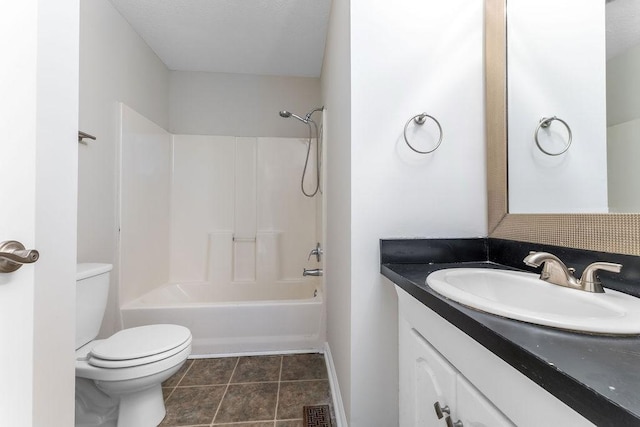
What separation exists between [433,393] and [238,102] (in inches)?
111

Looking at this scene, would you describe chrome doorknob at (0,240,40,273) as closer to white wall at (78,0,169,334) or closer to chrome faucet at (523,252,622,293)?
chrome faucet at (523,252,622,293)

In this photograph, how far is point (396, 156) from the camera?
1107 millimetres

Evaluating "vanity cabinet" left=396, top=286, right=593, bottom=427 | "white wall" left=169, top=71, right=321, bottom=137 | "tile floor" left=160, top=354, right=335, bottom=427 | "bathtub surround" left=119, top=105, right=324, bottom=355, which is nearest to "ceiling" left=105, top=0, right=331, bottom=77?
"white wall" left=169, top=71, right=321, bottom=137

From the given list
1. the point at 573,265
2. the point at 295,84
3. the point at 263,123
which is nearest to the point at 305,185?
the point at 263,123

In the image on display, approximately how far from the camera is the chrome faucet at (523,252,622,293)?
0.66 metres

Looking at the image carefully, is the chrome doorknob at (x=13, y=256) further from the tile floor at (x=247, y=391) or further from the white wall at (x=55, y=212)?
the tile floor at (x=247, y=391)

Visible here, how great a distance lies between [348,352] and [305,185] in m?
1.89

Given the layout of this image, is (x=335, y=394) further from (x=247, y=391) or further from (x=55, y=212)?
→ (x=55, y=212)

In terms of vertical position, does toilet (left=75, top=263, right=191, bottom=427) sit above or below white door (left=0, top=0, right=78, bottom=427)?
below

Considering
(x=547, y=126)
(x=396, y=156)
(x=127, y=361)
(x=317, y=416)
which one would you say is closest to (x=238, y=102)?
(x=396, y=156)

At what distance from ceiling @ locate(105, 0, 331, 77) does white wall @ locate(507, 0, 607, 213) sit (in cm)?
134

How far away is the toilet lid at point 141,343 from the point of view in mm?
1259

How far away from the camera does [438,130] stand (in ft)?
3.70

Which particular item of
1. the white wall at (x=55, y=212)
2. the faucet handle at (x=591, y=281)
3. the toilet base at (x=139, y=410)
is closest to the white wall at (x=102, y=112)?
the toilet base at (x=139, y=410)
